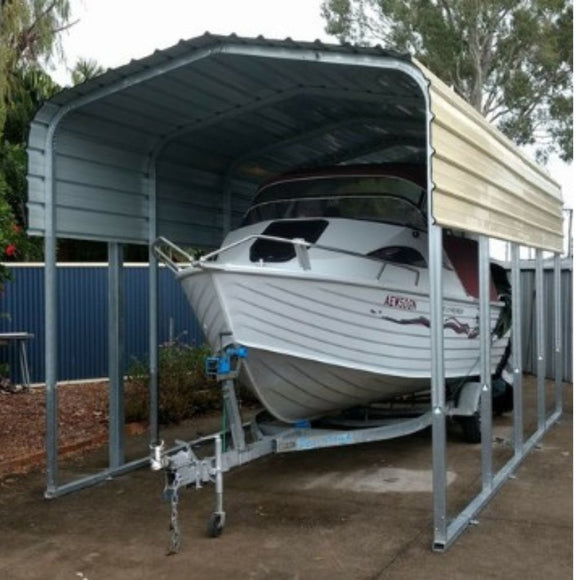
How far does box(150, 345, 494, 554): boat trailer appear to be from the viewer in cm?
532

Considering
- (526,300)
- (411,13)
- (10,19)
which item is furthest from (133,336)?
(411,13)

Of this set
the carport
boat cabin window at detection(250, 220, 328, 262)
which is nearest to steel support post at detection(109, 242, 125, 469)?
the carport

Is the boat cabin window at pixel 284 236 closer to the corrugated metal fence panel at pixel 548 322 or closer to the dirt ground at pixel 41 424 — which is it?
the dirt ground at pixel 41 424

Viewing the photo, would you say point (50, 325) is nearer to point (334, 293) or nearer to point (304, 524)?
point (334, 293)

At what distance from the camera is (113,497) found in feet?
21.7

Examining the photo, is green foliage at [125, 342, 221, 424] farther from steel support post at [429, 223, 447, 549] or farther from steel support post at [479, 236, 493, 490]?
steel support post at [429, 223, 447, 549]

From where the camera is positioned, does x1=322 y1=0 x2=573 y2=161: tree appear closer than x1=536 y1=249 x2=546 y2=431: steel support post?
No

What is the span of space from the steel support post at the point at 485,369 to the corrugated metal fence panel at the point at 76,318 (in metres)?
6.76

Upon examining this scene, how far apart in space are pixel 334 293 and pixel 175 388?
4.19m

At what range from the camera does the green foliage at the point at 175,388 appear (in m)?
9.77

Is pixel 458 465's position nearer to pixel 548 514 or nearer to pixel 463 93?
pixel 548 514

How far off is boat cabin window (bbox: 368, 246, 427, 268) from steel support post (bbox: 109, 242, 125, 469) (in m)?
2.38

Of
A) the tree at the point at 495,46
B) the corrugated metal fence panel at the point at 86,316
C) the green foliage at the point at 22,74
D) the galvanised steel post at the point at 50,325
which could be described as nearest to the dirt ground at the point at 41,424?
the corrugated metal fence panel at the point at 86,316

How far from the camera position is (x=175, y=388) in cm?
1005
